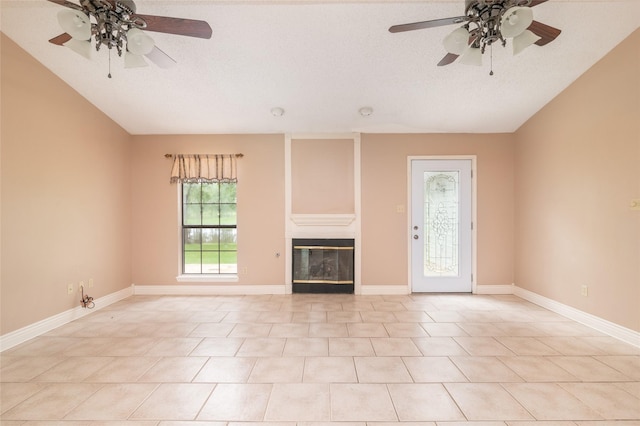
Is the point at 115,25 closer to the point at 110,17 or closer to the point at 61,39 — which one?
the point at 110,17

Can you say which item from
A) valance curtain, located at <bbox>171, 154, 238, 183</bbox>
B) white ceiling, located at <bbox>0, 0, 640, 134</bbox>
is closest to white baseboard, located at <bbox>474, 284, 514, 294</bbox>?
white ceiling, located at <bbox>0, 0, 640, 134</bbox>

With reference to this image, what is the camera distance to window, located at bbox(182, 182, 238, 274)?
5004 millimetres

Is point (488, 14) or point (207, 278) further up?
point (488, 14)

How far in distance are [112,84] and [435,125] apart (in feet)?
14.1

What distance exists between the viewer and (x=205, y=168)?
16.0ft

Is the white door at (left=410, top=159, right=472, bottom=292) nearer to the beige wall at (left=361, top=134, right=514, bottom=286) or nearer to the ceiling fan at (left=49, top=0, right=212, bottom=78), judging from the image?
the beige wall at (left=361, top=134, right=514, bottom=286)

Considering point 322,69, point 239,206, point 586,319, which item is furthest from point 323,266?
point 586,319

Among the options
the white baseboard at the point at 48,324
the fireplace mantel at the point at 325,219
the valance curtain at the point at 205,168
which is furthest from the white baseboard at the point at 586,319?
the white baseboard at the point at 48,324

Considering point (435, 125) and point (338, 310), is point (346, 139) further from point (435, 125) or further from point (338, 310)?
point (338, 310)

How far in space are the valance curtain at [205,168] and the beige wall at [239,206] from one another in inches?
4.3

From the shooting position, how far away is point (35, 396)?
85.0 inches

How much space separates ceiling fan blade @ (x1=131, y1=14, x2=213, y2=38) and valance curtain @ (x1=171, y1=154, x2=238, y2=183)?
2641 mm

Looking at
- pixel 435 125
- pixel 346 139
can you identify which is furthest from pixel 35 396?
pixel 435 125

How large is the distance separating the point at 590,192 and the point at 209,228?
507 centimetres
